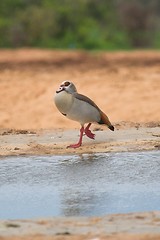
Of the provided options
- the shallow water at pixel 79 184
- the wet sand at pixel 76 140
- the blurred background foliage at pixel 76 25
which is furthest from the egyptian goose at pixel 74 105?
the blurred background foliage at pixel 76 25

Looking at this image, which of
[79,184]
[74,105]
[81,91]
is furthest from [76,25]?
[79,184]

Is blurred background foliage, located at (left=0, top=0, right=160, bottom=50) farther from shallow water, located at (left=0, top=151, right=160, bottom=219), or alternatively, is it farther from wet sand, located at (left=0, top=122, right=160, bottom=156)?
shallow water, located at (left=0, top=151, right=160, bottom=219)

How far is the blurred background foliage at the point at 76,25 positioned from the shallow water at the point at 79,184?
13394mm

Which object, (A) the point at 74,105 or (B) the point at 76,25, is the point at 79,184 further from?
(B) the point at 76,25

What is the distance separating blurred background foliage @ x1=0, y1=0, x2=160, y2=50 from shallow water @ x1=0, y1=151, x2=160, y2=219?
43.9ft

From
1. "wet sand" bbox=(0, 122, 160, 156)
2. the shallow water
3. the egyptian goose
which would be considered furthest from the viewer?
the egyptian goose

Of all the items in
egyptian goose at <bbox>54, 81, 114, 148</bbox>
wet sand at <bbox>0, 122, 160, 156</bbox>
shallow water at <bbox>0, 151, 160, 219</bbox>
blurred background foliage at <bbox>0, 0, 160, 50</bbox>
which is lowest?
shallow water at <bbox>0, 151, 160, 219</bbox>

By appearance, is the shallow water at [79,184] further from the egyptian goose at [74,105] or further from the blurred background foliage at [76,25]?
the blurred background foliage at [76,25]

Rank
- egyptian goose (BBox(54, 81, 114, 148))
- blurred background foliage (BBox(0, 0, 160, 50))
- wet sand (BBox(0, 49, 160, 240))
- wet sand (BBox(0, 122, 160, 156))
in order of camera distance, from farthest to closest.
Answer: blurred background foliage (BBox(0, 0, 160, 50))
wet sand (BBox(0, 49, 160, 240))
egyptian goose (BBox(54, 81, 114, 148))
wet sand (BBox(0, 122, 160, 156))

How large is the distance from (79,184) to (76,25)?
15.1m

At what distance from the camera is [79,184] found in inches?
315

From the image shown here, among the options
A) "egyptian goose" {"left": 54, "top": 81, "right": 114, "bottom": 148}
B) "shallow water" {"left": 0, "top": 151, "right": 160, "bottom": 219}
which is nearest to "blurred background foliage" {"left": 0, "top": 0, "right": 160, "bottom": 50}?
"egyptian goose" {"left": 54, "top": 81, "right": 114, "bottom": 148}

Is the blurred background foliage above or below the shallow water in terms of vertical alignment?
above

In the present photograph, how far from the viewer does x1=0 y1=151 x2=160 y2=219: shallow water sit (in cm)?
721
